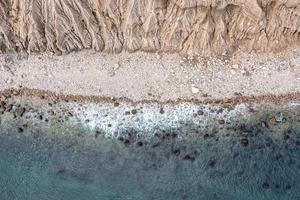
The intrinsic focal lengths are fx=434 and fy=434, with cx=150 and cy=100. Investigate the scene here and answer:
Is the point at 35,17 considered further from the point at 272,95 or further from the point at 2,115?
the point at 272,95

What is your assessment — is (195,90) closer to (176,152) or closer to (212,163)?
(176,152)

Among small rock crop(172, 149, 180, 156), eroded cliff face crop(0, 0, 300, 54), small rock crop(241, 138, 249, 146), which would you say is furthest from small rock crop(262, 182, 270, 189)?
eroded cliff face crop(0, 0, 300, 54)

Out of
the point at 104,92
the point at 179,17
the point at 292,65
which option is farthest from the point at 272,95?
the point at 104,92

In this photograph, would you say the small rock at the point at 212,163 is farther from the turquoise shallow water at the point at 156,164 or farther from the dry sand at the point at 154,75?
the dry sand at the point at 154,75

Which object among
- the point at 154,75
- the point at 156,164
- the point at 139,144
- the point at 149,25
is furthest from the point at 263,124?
the point at 149,25

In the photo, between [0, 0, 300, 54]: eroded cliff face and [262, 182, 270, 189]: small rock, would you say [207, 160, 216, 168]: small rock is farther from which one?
[0, 0, 300, 54]: eroded cliff face

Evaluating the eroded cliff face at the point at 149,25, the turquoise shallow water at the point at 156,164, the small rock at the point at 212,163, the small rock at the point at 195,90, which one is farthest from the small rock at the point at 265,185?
the eroded cliff face at the point at 149,25
